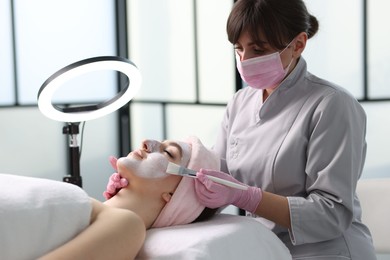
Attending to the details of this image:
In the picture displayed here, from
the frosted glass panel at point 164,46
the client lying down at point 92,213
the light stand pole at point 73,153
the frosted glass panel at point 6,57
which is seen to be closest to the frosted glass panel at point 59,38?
the frosted glass panel at point 6,57

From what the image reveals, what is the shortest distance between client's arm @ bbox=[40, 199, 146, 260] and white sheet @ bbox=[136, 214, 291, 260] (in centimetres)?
7

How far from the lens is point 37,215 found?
4.62 feet

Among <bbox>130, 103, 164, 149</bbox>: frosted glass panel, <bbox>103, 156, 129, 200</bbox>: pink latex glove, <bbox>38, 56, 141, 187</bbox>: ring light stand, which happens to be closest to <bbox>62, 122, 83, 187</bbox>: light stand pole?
<bbox>38, 56, 141, 187</bbox>: ring light stand

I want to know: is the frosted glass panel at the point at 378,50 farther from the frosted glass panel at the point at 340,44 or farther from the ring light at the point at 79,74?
the ring light at the point at 79,74

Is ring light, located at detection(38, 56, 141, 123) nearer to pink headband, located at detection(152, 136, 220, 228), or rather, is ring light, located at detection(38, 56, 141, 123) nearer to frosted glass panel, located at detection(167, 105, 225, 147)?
pink headband, located at detection(152, 136, 220, 228)

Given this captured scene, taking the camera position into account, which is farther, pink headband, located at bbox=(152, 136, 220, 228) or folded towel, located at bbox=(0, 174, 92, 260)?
pink headband, located at bbox=(152, 136, 220, 228)

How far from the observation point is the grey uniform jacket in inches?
73.2

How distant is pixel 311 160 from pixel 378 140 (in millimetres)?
1185

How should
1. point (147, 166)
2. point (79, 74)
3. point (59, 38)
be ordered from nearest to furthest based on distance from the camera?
point (147, 166), point (79, 74), point (59, 38)

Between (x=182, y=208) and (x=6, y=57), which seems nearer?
(x=182, y=208)

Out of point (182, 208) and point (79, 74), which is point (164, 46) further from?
point (182, 208)

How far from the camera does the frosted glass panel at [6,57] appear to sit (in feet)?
11.9

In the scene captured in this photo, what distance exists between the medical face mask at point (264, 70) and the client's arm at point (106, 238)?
0.61 meters

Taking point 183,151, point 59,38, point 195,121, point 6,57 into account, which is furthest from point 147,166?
point 59,38
